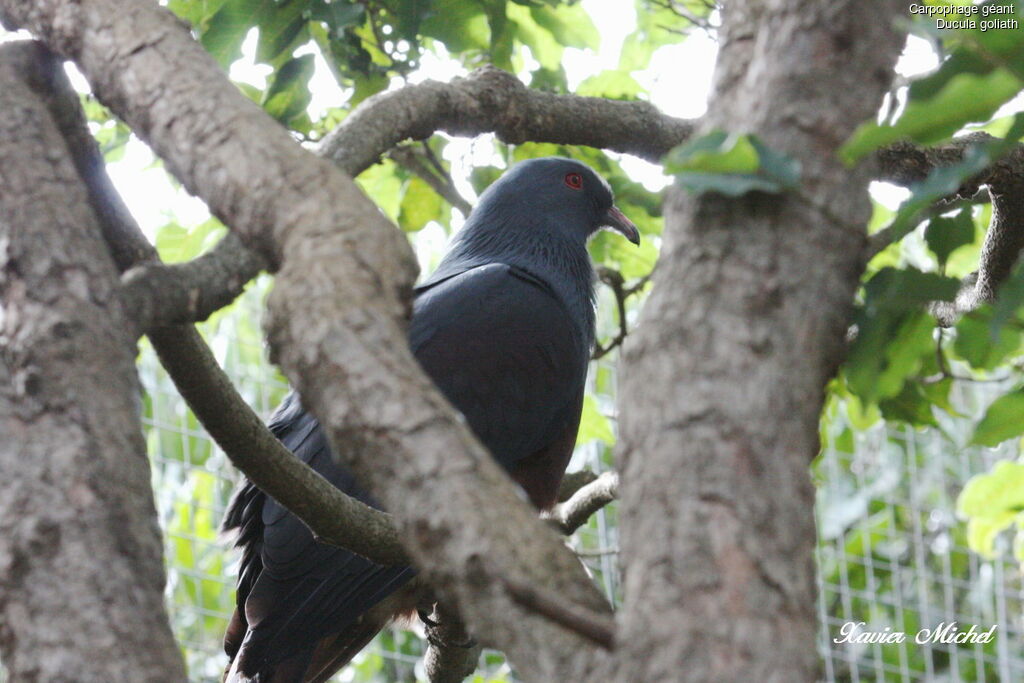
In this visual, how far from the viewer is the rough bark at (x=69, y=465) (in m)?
1.10

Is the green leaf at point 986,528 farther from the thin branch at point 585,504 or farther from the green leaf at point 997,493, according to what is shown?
the thin branch at point 585,504

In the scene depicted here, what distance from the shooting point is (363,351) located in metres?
1.13

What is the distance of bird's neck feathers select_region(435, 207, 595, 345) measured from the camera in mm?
3463

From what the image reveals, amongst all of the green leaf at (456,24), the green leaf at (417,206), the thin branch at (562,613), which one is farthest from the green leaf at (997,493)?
the thin branch at (562,613)

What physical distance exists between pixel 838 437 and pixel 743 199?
4604 millimetres

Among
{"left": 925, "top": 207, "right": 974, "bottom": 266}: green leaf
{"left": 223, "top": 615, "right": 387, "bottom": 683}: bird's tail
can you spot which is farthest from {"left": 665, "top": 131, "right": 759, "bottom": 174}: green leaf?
{"left": 223, "top": 615, "right": 387, "bottom": 683}: bird's tail

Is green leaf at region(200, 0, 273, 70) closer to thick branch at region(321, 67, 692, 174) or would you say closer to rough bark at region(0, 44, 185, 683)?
thick branch at region(321, 67, 692, 174)

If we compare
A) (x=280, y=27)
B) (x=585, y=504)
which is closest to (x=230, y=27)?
(x=280, y=27)

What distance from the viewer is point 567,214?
3.76 meters

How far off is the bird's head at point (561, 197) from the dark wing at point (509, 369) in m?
0.58

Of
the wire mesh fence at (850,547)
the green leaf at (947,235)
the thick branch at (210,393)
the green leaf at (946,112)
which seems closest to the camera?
the green leaf at (946,112)

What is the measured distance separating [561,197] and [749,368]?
9.10 ft

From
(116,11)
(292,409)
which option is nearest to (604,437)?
(292,409)

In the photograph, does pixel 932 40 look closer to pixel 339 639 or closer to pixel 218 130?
pixel 218 130
